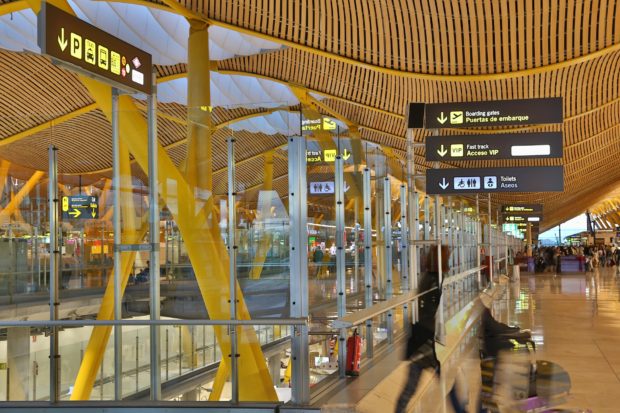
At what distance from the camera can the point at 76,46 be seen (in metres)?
5.66

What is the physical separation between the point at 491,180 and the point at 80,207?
9.11 meters

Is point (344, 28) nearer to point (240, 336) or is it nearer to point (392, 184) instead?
point (392, 184)

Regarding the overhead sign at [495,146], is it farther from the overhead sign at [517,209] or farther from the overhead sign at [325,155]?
the overhead sign at [517,209]

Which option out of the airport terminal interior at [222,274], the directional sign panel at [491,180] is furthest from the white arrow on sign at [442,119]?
the airport terminal interior at [222,274]

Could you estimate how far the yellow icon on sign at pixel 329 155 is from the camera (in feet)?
23.0

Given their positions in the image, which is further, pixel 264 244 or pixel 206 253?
pixel 206 253

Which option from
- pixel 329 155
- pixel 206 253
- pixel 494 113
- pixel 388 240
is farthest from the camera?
pixel 494 113

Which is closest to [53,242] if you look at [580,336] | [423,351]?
[423,351]

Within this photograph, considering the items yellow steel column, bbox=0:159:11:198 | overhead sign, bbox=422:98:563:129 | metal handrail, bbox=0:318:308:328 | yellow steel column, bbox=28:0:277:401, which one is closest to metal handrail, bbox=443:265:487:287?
overhead sign, bbox=422:98:563:129

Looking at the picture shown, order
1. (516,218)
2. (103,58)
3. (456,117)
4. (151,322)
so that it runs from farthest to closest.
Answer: (516,218)
(456,117)
(151,322)
(103,58)

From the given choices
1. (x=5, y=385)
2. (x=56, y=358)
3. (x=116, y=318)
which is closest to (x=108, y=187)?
(x=116, y=318)

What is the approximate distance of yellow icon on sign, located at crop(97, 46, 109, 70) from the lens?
589 centimetres

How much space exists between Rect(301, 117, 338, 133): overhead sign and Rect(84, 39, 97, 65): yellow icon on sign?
5.53 feet

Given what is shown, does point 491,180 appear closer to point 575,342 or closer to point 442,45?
point 575,342
